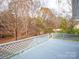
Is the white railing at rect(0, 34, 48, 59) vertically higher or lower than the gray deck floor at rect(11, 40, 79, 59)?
higher

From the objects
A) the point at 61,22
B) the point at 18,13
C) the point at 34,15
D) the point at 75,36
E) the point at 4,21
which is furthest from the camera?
the point at 75,36

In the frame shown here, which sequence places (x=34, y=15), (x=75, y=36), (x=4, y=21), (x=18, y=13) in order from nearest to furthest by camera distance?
(x=4, y=21)
(x=18, y=13)
(x=34, y=15)
(x=75, y=36)

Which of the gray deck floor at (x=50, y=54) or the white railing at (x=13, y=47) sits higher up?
the white railing at (x=13, y=47)

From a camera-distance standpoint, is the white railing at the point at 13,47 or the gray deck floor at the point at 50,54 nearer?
the white railing at the point at 13,47

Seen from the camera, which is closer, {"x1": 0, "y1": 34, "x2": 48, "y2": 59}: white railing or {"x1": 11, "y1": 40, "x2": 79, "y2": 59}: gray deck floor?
{"x1": 0, "y1": 34, "x2": 48, "y2": 59}: white railing

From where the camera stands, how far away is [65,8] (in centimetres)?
363

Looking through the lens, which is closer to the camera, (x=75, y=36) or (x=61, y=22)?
(x=61, y=22)

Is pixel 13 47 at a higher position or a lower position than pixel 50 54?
higher

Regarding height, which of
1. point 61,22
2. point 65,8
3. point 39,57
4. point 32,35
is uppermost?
point 65,8

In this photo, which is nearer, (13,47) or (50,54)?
(13,47)

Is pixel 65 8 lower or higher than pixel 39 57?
higher

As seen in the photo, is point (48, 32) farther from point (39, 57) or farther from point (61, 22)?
point (39, 57)

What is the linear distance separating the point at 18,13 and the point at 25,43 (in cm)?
73

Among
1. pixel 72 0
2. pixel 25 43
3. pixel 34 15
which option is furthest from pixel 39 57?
pixel 72 0
